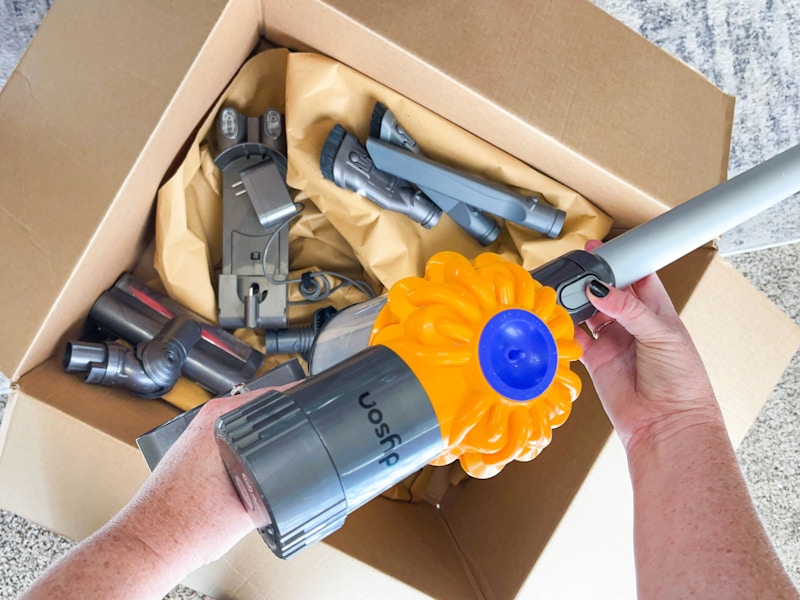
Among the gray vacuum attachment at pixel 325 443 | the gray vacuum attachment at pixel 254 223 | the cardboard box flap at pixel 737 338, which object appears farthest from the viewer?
the gray vacuum attachment at pixel 254 223

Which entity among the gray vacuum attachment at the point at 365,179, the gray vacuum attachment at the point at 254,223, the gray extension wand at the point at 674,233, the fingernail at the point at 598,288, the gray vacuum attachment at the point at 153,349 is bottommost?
the gray vacuum attachment at the point at 153,349

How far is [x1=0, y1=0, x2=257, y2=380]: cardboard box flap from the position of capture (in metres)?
0.62

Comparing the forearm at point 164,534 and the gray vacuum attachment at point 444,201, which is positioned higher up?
the gray vacuum attachment at point 444,201

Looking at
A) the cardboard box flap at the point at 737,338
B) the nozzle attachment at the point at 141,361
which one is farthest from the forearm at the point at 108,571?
the cardboard box flap at the point at 737,338

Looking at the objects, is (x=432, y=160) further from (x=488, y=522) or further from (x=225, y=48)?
(x=488, y=522)

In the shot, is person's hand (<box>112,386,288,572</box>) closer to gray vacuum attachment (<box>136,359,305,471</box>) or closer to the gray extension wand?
gray vacuum attachment (<box>136,359,305,471</box>)

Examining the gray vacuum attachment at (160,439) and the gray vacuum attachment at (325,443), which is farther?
the gray vacuum attachment at (160,439)

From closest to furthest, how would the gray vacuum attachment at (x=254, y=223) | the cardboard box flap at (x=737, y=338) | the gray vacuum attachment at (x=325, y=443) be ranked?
1. the gray vacuum attachment at (x=325, y=443)
2. the cardboard box flap at (x=737, y=338)
3. the gray vacuum attachment at (x=254, y=223)

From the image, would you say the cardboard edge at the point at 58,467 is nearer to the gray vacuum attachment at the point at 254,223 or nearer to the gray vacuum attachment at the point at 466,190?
the gray vacuum attachment at the point at 254,223

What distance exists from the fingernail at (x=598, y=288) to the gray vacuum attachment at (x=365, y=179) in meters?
0.26

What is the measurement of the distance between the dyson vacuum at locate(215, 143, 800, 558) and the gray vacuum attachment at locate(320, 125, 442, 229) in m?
0.26

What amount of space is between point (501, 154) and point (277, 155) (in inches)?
9.9

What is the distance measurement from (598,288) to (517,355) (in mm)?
135

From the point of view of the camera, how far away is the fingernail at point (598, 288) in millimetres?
551
